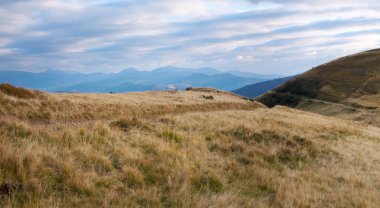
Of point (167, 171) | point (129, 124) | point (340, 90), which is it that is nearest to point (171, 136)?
point (129, 124)

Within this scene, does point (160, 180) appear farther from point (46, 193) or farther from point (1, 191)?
point (1, 191)

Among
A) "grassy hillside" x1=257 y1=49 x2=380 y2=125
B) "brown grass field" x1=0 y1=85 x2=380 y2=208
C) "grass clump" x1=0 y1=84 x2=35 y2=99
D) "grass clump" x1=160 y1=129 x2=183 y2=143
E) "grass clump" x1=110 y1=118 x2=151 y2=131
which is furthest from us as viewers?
"grassy hillside" x1=257 y1=49 x2=380 y2=125

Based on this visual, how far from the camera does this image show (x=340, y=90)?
130 meters

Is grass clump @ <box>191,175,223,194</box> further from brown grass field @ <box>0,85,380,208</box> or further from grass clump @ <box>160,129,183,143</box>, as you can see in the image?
grass clump @ <box>160,129,183,143</box>

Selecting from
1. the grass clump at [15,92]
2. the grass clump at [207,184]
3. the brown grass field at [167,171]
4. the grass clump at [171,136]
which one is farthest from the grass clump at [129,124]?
the grass clump at [15,92]

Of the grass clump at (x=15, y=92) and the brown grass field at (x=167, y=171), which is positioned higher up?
the grass clump at (x=15, y=92)

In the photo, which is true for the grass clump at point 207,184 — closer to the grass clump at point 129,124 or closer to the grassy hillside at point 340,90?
the grass clump at point 129,124

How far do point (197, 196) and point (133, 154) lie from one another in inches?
114

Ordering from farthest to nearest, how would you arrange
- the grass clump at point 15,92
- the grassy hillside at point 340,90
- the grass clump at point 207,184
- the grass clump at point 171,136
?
the grassy hillside at point 340,90
the grass clump at point 15,92
the grass clump at point 171,136
the grass clump at point 207,184

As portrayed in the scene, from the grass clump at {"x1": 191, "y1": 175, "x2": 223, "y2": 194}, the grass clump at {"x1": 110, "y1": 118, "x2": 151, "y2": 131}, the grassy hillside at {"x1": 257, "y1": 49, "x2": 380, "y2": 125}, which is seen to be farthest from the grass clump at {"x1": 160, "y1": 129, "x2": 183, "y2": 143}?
the grassy hillside at {"x1": 257, "y1": 49, "x2": 380, "y2": 125}

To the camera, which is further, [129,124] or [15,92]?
[15,92]

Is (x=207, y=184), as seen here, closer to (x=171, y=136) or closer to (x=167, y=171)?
(x=167, y=171)

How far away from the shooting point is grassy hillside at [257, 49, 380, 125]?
Answer: 10286 centimetres

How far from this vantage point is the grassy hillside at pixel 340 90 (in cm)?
10286
